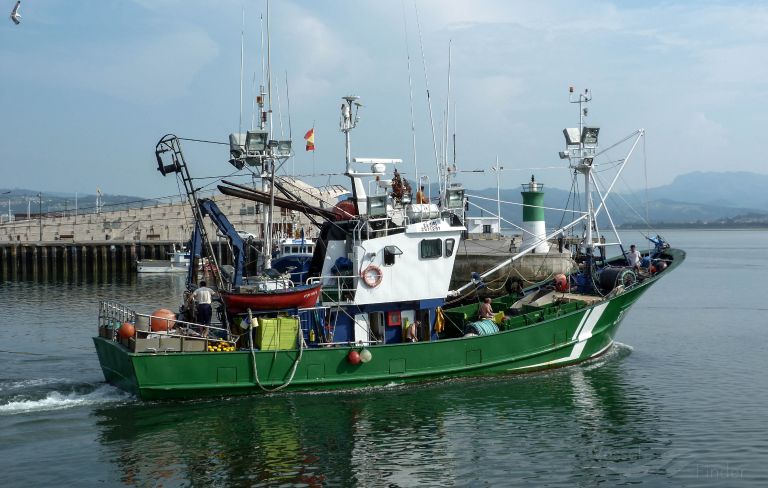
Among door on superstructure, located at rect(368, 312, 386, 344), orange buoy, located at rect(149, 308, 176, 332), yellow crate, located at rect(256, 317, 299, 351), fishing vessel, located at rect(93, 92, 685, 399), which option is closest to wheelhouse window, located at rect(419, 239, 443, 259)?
fishing vessel, located at rect(93, 92, 685, 399)

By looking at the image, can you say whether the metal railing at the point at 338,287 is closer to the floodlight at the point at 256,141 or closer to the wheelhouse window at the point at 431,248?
the wheelhouse window at the point at 431,248

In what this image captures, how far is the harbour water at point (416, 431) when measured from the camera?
13.1 metres

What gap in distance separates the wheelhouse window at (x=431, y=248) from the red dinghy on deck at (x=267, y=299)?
2.93 m

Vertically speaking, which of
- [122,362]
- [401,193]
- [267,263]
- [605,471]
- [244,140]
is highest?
[244,140]

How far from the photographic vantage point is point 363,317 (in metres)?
18.5

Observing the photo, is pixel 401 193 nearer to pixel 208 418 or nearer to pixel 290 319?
pixel 290 319

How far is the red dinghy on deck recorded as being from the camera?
17.1m

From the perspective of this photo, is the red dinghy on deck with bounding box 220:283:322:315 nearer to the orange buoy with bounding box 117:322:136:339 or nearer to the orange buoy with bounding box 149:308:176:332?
the orange buoy with bounding box 149:308:176:332

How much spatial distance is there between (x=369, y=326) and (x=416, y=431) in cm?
380

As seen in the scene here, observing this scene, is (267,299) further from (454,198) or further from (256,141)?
(454,198)

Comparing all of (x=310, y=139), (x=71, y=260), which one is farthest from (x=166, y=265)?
(x=310, y=139)

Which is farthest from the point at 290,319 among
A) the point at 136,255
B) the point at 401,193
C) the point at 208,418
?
the point at 136,255

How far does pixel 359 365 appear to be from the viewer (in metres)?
17.6

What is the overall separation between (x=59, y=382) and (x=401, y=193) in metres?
8.98
